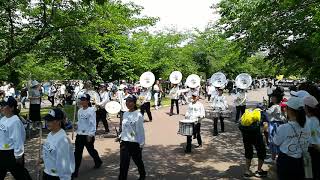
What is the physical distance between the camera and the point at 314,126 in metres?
5.72

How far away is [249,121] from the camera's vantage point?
8203 mm

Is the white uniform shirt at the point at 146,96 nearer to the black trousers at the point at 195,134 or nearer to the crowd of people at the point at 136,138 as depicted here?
the black trousers at the point at 195,134

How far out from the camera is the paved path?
28.8ft

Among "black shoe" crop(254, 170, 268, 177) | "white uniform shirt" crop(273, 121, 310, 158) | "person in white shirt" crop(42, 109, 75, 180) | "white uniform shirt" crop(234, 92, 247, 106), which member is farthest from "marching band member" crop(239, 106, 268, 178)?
"white uniform shirt" crop(234, 92, 247, 106)

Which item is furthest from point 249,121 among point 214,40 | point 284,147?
point 214,40

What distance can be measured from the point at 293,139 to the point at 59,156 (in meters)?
3.11

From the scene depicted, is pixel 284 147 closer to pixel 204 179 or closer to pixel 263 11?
pixel 204 179

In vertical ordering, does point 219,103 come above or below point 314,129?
above

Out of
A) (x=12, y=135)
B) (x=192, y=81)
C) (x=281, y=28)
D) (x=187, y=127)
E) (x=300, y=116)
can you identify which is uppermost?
(x=281, y=28)

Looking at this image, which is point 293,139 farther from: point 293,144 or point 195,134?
point 195,134

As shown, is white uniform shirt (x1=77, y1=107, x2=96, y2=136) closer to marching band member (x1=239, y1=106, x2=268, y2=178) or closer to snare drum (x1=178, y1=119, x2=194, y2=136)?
snare drum (x1=178, y1=119, x2=194, y2=136)

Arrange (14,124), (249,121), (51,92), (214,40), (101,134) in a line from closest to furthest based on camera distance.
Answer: (14,124)
(249,121)
(101,134)
(51,92)
(214,40)

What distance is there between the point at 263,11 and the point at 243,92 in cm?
651

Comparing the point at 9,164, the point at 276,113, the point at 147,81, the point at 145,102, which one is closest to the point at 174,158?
the point at 276,113
